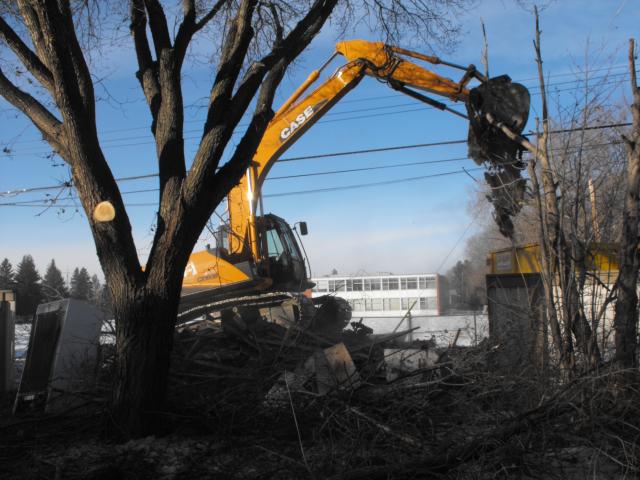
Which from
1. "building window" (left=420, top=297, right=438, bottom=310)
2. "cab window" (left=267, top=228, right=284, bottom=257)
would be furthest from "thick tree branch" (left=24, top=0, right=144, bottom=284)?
"building window" (left=420, top=297, right=438, bottom=310)

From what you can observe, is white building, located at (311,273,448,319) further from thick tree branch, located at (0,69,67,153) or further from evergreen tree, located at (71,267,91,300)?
thick tree branch, located at (0,69,67,153)

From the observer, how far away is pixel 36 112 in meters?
6.21

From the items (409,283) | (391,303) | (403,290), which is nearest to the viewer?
(391,303)

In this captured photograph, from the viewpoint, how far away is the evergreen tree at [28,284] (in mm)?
39172

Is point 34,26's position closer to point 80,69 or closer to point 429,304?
point 80,69

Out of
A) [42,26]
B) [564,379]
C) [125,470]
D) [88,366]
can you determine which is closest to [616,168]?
[564,379]

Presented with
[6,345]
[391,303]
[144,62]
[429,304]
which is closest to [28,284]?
[391,303]

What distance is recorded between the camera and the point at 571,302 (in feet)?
18.5

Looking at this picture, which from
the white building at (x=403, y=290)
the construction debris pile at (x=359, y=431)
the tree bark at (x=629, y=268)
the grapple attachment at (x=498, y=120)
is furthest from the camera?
the white building at (x=403, y=290)

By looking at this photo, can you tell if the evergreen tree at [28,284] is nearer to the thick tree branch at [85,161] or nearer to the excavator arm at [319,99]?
the excavator arm at [319,99]

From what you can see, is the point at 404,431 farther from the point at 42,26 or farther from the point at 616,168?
the point at 42,26

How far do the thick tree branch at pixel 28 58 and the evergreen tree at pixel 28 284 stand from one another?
34135 millimetres

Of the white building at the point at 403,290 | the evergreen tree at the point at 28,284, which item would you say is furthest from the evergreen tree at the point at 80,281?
the white building at the point at 403,290

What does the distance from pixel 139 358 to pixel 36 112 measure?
2628 millimetres
